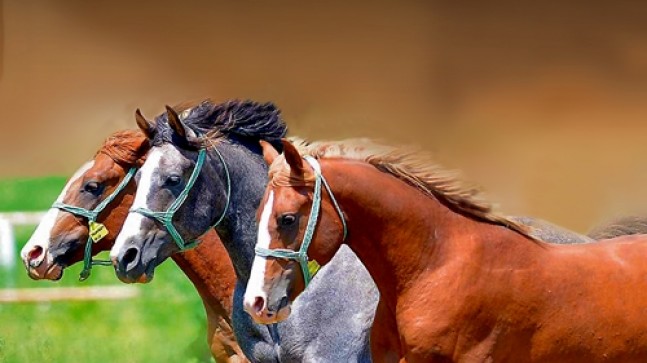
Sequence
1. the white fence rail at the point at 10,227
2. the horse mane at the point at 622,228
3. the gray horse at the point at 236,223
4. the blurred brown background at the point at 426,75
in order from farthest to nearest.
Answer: the white fence rail at the point at 10,227 < the horse mane at the point at 622,228 < the blurred brown background at the point at 426,75 < the gray horse at the point at 236,223

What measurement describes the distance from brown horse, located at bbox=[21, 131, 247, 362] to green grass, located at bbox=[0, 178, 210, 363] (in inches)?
101

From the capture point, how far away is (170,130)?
4.07m

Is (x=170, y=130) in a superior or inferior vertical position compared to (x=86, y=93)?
superior

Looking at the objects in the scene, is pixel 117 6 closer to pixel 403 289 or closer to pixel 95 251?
pixel 95 251

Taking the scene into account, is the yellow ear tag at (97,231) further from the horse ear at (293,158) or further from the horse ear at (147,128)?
the horse ear at (293,158)

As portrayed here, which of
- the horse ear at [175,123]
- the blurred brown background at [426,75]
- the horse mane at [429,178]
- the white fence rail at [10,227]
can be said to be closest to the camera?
the horse mane at [429,178]

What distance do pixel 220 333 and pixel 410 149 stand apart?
1.47 m

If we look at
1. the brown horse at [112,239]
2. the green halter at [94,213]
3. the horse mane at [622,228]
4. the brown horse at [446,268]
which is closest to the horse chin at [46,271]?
the brown horse at [112,239]

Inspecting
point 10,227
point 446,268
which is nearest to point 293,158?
point 446,268

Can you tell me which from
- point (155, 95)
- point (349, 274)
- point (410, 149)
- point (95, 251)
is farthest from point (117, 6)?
point (410, 149)

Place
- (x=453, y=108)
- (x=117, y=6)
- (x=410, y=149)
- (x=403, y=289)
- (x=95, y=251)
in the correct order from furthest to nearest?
(x=117, y=6)
(x=453, y=108)
(x=95, y=251)
(x=410, y=149)
(x=403, y=289)

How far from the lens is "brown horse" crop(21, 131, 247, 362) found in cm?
423

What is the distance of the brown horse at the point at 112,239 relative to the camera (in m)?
4.23

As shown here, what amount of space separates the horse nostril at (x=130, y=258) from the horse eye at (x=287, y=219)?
0.87 metres
